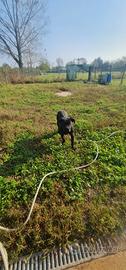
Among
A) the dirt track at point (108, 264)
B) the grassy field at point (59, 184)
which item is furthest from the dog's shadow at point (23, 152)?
the dirt track at point (108, 264)

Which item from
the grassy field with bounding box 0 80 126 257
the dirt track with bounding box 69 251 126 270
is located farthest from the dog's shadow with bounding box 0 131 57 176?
the dirt track with bounding box 69 251 126 270

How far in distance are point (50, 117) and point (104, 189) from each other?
3.21m

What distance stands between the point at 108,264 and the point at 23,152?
2.27 metres

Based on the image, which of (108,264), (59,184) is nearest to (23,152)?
(59,184)

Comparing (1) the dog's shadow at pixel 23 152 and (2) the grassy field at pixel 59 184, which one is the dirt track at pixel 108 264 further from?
(1) the dog's shadow at pixel 23 152

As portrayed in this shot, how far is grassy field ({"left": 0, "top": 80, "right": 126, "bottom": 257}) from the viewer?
7.75 feet

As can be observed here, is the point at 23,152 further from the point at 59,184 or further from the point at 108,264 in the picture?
the point at 108,264

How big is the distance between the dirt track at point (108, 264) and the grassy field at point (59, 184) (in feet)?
0.89

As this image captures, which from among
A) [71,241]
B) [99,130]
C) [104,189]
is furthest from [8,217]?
[99,130]

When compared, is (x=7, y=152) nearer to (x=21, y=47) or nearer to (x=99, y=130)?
(x=99, y=130)

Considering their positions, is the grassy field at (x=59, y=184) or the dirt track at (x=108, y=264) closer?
the dirt track at (x=108, y=264)

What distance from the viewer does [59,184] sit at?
3.00m

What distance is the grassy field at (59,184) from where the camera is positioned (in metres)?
2.36

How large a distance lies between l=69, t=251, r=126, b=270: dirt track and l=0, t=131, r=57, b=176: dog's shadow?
163cm
